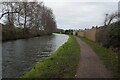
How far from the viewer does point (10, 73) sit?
12.4m

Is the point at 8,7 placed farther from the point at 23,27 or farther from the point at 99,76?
the point at 99,76

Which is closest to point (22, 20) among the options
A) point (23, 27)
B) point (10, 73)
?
point (23, 27)

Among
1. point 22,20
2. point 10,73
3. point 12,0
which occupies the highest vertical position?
point 12,0

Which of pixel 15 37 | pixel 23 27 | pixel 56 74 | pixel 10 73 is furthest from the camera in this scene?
pixel 23 27

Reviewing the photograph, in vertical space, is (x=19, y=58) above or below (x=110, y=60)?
below

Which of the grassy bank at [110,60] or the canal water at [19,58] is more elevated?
the grassy bank at [110,60]

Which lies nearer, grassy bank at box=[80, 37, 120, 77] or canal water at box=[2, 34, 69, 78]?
grassy bank at box=[80, 37, 120, 77]

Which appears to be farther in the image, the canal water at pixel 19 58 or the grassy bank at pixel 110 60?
the canal water at pixel 19 58

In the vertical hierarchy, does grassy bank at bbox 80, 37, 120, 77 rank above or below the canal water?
above

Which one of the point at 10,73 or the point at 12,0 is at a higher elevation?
the point at 12,0

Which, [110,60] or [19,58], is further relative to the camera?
[19,58]

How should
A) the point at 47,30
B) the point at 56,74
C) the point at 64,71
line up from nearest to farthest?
1. the point at 56,74
2. the point at 64,71
3. the point at 47,30

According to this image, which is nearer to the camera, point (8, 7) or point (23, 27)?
point (8, 7)

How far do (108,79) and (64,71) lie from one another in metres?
2.45
